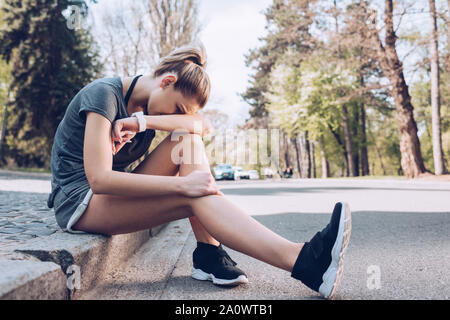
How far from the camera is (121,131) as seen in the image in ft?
6.79

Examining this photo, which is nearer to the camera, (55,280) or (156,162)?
(55,280)

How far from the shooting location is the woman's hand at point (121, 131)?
2021 mm

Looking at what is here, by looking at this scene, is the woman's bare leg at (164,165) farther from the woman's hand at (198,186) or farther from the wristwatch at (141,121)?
the woman's hand at (198,186)

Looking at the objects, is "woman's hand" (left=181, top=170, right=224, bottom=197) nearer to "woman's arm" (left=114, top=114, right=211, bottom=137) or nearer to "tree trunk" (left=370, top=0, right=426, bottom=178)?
"woman's arm" (left=114, top=114, right=211, bottom=137)

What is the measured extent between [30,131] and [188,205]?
880 inches

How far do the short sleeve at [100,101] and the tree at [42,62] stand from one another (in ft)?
65.4

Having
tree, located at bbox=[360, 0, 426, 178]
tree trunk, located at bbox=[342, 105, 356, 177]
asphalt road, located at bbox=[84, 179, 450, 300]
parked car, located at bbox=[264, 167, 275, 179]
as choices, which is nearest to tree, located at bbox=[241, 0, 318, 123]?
tree trunk, located at bbox=[342, 105, 356, 177]

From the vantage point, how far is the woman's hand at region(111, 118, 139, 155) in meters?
2.02

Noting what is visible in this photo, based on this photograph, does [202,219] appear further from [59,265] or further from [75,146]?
[75,146]

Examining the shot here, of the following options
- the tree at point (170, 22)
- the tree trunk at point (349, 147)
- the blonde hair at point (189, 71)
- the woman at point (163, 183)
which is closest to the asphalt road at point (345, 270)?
the woman at point (163, 183)

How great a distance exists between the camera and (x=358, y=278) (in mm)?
2152

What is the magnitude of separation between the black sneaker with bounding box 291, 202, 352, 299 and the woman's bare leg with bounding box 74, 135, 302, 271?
0.05 metres
